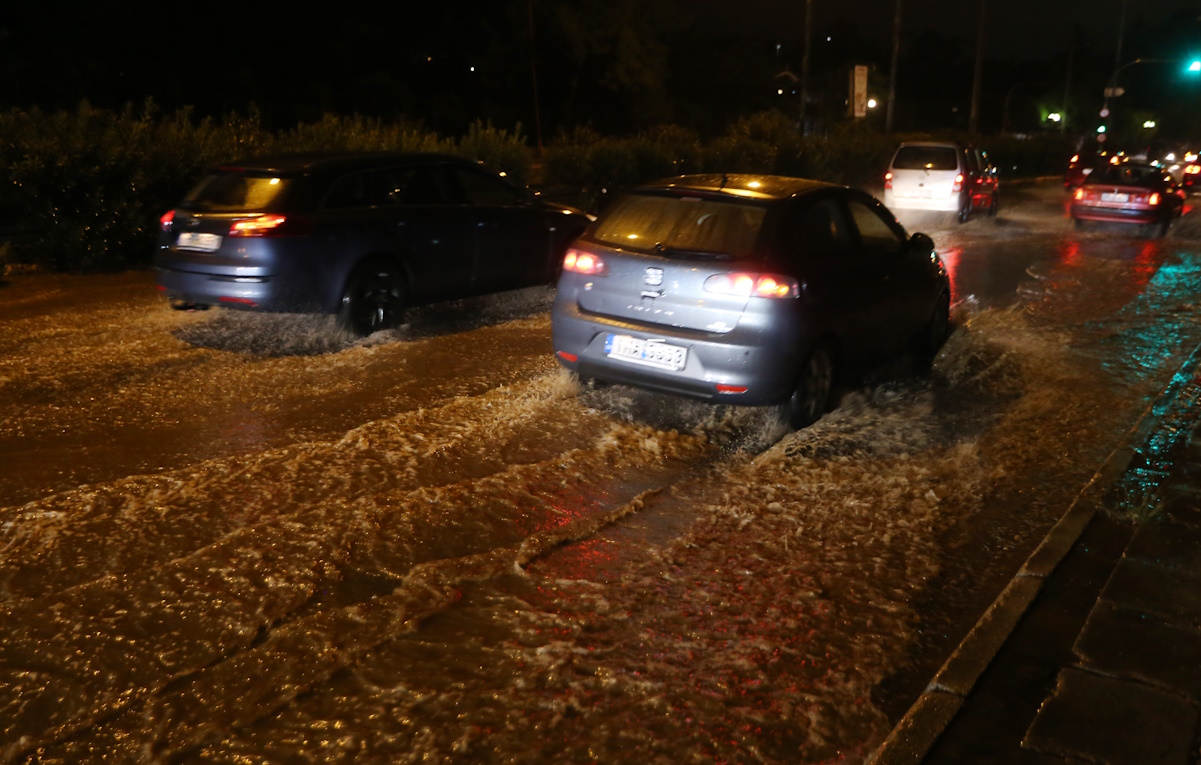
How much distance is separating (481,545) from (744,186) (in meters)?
3.27

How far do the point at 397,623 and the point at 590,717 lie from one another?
99 cm

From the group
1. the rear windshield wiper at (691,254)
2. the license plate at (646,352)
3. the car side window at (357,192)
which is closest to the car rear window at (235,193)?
the car side window at (357,192)

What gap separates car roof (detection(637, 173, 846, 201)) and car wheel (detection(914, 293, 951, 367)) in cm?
164

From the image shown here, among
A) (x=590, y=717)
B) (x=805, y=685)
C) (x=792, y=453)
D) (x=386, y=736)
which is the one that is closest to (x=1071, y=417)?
(x=792, y=453)

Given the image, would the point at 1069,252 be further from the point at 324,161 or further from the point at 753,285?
the point at 753,285

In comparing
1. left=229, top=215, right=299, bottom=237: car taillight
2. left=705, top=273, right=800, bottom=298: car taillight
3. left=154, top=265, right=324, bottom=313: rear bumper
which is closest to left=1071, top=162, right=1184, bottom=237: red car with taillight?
left=705, top=273, right=800, bottom=298: car taillight

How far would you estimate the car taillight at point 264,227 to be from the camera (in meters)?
8.58

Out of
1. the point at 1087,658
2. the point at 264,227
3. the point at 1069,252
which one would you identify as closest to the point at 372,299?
the point at 264,227

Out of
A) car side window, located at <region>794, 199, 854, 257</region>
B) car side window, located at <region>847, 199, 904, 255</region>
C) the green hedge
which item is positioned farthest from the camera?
the green hedge

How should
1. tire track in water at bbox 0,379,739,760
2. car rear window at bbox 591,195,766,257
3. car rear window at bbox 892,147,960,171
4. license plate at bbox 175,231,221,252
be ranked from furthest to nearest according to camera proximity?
car rear window at bbox 892,147,960,171, license plate at bbox 175,231,221,252, car rear window at bbox 591,195,766,257, tire track in water at bbox 0,379,739,760

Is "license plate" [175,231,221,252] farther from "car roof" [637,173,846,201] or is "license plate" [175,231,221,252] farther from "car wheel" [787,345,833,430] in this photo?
"car wheel" [787,345,833,430]

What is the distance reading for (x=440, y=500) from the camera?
5.49 meters

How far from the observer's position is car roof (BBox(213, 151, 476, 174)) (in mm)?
9016

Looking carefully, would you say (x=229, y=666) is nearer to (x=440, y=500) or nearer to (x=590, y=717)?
(x=590, y=717)
